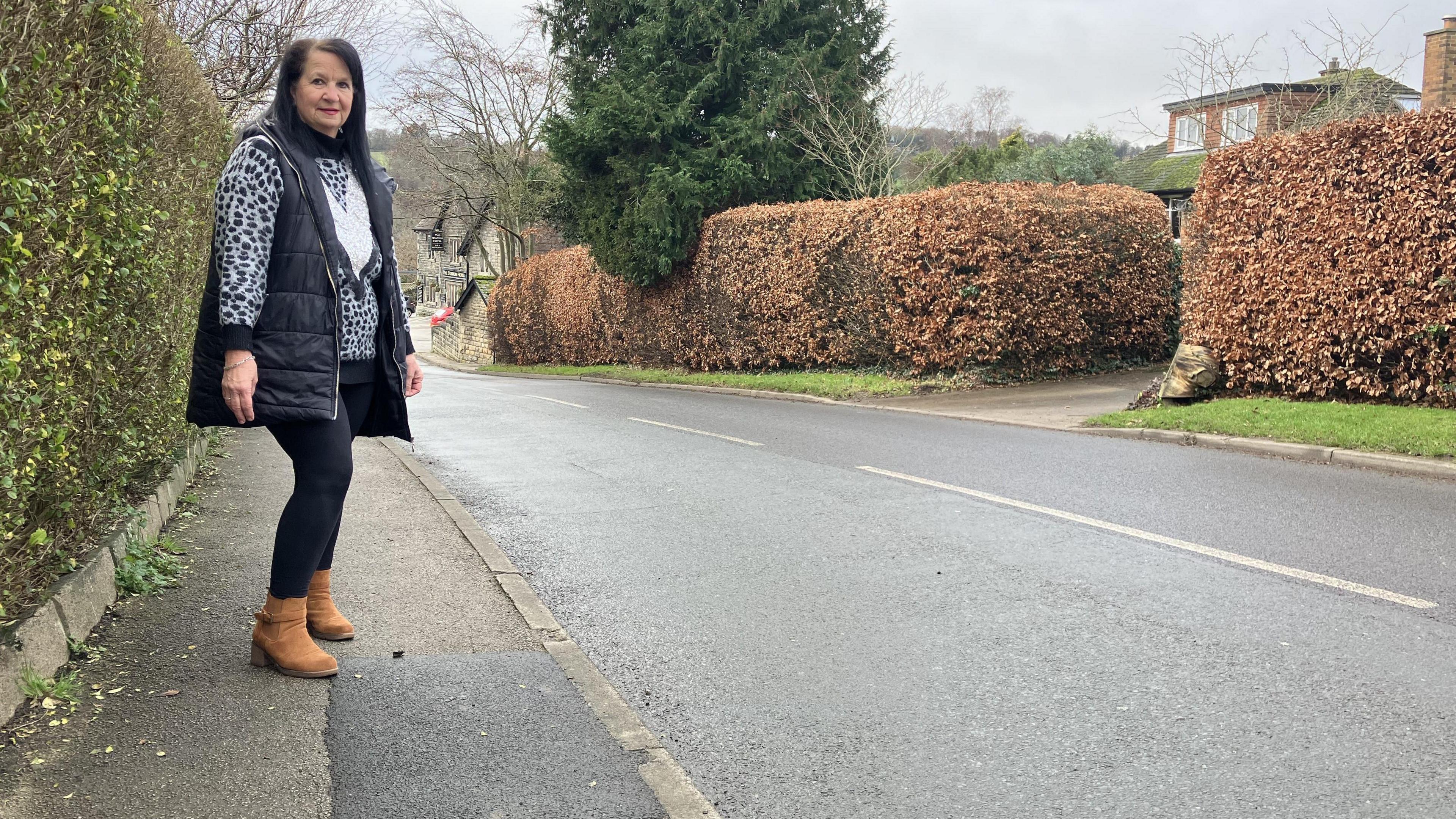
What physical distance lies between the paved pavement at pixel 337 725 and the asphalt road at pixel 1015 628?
0.40 m

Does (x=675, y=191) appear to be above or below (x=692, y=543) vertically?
above

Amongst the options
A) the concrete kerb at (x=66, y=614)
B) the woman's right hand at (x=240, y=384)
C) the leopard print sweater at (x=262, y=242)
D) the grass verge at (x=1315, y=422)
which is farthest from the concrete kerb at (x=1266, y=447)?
the concrete kerb at (x=66, y=614)

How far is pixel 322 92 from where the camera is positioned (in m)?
4.07

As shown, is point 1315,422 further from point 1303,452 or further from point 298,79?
point 298,79

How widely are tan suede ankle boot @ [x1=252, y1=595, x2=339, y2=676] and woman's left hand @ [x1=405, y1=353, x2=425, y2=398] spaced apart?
902mm

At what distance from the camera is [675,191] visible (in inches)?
962

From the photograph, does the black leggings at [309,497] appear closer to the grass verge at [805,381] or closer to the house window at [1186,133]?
the grass verge at [805,381]

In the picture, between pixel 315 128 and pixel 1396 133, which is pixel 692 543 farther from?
pixel 1396 133

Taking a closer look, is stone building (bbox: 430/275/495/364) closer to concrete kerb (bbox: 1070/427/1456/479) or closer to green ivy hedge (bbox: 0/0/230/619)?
concrete kerb (bbox: 1070/427/1456/479)

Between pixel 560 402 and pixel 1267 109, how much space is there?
1491 centimetres

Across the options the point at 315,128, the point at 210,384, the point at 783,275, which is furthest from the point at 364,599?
the point at 783,275

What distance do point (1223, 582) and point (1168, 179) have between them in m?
41.2

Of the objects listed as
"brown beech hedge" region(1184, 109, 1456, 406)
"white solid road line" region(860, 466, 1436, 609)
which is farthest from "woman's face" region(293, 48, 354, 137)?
"brown beech hedge" region(1184, 109, 1456, 406)

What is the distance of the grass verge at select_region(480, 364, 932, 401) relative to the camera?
682 inches
